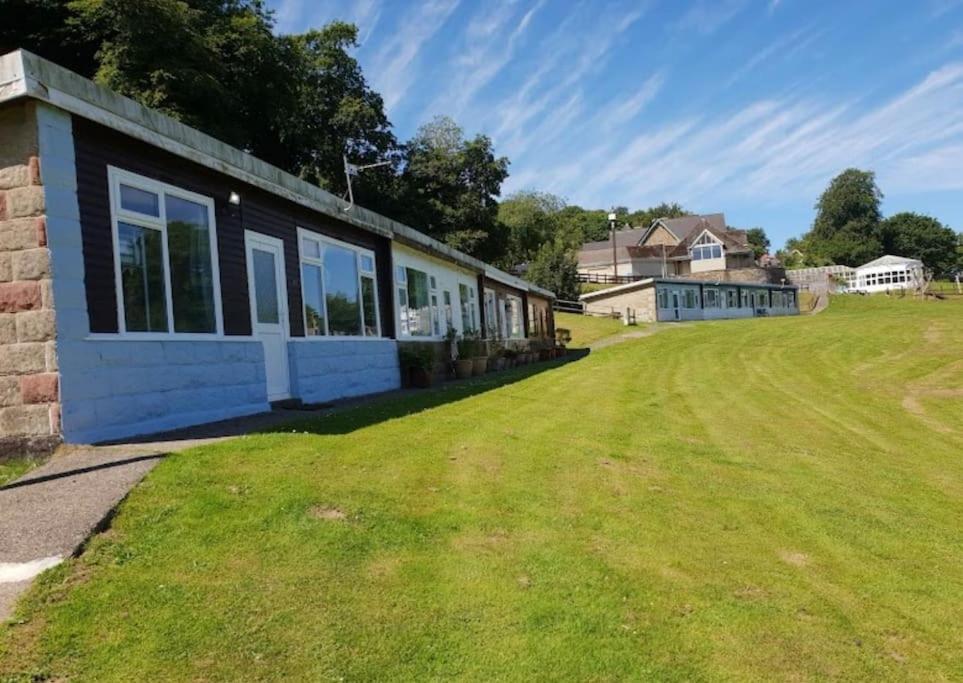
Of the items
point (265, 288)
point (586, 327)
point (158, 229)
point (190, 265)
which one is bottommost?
point (586, 327)

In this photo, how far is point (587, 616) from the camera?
3.65 m

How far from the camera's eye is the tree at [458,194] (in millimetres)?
41969

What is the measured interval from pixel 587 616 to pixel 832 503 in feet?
11.4

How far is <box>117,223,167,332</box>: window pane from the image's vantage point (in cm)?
706

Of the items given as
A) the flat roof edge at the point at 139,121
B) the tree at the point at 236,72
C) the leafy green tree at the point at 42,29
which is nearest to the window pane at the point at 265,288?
the flat roof edge at the point at 139,121

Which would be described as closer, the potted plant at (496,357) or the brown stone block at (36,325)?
the brown stone block at (36,325)

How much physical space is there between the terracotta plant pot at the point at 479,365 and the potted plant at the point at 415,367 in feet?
10.3

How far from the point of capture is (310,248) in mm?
11383

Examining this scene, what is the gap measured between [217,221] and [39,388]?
324 cm

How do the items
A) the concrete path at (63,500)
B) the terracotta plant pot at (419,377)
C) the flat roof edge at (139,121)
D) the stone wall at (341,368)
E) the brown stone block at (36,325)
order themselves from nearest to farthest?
the concrete path at (63,500) < the flat roof edge at (139,121) < the brown stone block at (36,325) < the stone wall at (341,368) < the terracotta plant pot at (419,377)

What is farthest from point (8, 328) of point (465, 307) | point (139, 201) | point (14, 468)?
point (465, 307)

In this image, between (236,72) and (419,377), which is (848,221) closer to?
(236,72)

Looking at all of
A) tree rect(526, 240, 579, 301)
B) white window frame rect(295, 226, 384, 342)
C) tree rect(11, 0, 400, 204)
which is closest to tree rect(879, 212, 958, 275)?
tree rect(526, 240, 579, 301)

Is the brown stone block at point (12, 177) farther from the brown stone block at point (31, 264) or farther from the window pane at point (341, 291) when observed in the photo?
the window pane at point (341, 291)
